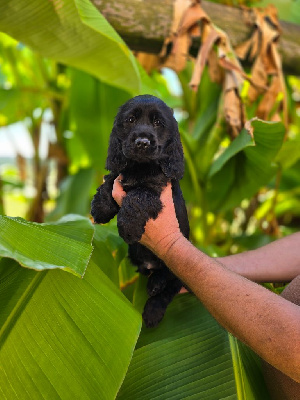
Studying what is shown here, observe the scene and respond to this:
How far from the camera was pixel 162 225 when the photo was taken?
61cm

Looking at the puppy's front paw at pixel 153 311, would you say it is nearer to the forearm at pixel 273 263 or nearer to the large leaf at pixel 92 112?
the forearm at pixel 273 263

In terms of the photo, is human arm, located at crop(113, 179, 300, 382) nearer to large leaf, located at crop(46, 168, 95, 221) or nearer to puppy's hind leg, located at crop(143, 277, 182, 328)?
puppy's hind leg, located at crop(143, 277, 182, 328)

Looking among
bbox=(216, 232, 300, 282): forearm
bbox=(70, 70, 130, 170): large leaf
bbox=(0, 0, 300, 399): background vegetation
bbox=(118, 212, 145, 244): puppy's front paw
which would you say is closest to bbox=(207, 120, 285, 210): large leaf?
bbox=(0, 0, 300, 399): background vegetation

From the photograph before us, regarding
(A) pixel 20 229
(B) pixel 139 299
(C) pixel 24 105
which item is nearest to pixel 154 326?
(B) pixel 139 299

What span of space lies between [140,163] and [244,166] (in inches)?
27.0

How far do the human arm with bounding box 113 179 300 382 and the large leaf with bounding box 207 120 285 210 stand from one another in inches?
16.1

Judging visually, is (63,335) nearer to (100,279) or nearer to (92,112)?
(100,279)

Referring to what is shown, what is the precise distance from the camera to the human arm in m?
0.59

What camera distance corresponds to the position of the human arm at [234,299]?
59 cm

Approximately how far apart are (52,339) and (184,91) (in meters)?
1.20

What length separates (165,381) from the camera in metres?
0.74

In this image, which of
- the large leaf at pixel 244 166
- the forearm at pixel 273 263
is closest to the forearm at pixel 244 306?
the forearm at pixel 273 263

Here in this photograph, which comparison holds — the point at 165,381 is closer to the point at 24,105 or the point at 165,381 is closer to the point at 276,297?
the point at 276,297

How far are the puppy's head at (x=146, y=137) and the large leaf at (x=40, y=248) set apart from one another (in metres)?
0.14
